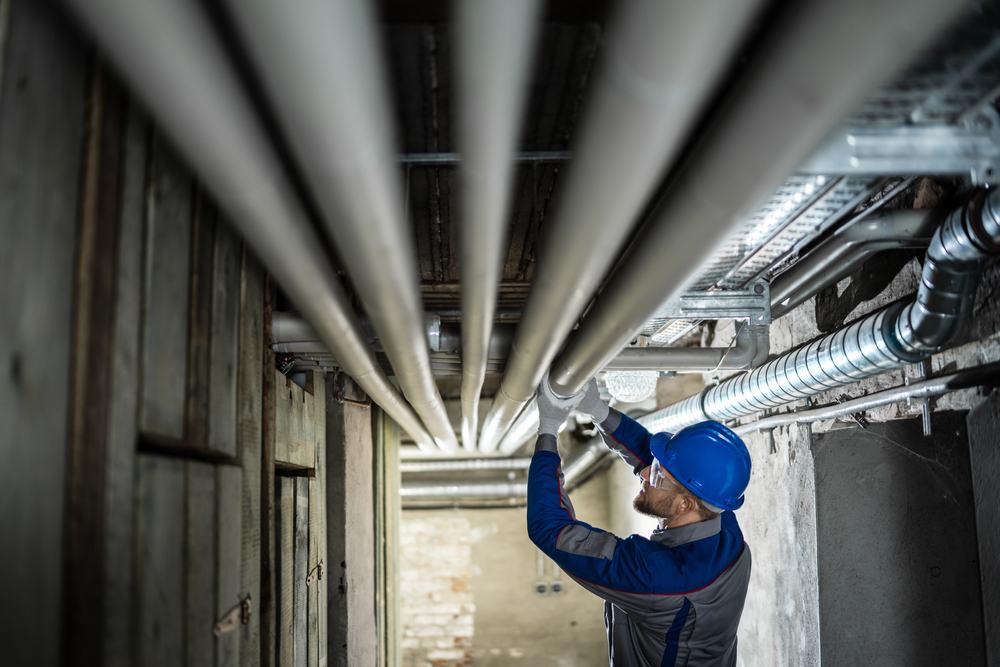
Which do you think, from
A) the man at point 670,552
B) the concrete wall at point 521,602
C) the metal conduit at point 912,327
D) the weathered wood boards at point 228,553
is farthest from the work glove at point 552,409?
the concrete wall at point 521,602

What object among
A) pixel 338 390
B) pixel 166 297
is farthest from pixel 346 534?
pixel 166 297

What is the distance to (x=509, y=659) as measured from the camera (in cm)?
598

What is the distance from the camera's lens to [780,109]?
568mm

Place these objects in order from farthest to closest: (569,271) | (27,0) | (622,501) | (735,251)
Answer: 1. (622,501)
2. (735,251)
3. (569,271)
4. (27,0)

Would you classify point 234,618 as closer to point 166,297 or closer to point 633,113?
point 166,297

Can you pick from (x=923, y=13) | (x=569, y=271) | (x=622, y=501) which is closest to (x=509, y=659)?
(x=622, y=501)

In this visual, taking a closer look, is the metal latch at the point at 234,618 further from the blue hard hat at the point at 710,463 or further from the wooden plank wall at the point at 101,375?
the blue hard hat at the point at 710,463

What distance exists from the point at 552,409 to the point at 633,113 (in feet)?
4.35

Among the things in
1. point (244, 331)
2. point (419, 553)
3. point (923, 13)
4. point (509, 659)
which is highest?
point (923, 13)

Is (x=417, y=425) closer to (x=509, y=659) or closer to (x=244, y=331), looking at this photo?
(x=244, y=331)

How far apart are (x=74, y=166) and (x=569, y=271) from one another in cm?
58

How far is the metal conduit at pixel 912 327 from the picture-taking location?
1309mm

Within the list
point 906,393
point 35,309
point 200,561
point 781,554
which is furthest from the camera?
point 781,554

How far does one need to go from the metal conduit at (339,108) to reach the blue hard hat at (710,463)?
106 centimetres
